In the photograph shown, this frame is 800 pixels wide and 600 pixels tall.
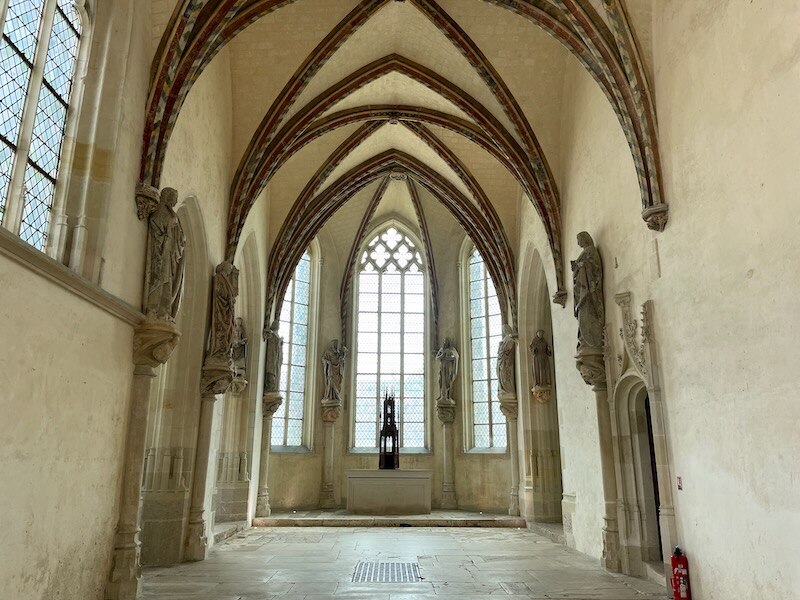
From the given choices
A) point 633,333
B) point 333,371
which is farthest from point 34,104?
point 333,371

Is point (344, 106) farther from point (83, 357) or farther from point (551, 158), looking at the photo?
point (83, 357)

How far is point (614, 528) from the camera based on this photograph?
373 inches

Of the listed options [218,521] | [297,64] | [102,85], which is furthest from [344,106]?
[218,521]

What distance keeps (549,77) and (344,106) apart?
4.66 metres

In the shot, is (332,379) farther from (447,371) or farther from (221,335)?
(221,335)

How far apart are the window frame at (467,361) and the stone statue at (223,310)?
29.8ft

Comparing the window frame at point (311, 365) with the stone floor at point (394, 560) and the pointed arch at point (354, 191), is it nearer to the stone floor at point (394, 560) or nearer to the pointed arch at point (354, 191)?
the pointed arch at point (354, 191)

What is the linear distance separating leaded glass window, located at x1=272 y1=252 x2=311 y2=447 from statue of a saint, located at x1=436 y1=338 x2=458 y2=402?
420 cm

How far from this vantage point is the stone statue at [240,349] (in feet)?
47.1

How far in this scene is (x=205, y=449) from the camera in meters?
10.8

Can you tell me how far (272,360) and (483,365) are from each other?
6.65 m

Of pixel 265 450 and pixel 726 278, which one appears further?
pixel 265 450

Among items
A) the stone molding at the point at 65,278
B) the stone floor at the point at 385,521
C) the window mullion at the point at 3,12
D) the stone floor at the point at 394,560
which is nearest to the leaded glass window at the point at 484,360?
the stone floor at the point at 385,521

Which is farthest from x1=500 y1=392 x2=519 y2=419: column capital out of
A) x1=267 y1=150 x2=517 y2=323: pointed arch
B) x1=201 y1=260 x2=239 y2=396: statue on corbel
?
x1=201 y1=260 x2=239 y2=396: statue on corbel
